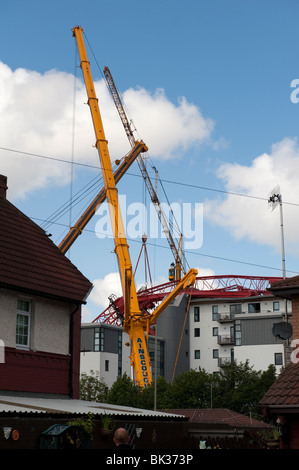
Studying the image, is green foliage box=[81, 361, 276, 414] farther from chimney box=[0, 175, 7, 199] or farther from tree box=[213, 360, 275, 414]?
chimney box=[0, 175, 7, 199]

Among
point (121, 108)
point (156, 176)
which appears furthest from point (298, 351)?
point (156, 176)

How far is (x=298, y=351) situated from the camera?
1961cm

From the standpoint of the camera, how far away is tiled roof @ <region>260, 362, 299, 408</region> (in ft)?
56.6

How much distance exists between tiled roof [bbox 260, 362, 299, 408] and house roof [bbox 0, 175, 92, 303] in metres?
8.77

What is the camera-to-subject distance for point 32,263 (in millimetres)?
24078

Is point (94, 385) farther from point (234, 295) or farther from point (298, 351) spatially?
point (298, 351)

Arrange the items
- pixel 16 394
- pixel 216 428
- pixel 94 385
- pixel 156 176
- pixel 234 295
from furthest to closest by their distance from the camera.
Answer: pixel 156 176 → pixel 234 295 → pixel 94 385 → pixel 216 428 → pixel 16 394

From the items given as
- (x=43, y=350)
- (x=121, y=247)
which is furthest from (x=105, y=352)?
(x=43, y=350)

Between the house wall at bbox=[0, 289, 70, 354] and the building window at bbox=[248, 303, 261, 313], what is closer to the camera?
the house wall at bbox=[0, 289, 70, 354]

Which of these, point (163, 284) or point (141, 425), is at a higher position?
point (163, 284)

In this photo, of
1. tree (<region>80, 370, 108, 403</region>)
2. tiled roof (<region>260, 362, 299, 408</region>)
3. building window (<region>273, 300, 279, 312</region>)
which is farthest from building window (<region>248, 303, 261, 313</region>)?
tiled roof (<region>260, 362, 299, 408</region>)

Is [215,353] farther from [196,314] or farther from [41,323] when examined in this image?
[41,323]

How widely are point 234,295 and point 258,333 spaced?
15033mm
